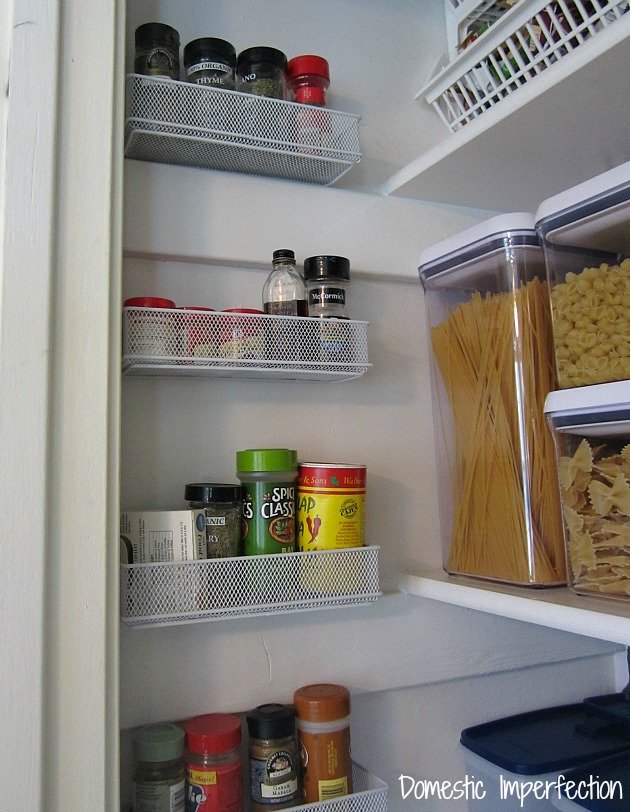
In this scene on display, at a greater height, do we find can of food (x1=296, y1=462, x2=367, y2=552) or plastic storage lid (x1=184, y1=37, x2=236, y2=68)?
plastic storage lid (x1=184, y1=37, x2=236, y2=68)

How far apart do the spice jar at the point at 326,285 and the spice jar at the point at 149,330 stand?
200mm

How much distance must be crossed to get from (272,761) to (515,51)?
96 cm

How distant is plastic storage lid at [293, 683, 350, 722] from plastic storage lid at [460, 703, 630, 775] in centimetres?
24

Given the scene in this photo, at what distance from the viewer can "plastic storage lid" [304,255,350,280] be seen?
3.04ft

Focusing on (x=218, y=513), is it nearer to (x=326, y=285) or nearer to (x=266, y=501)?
(x=266, y=501)

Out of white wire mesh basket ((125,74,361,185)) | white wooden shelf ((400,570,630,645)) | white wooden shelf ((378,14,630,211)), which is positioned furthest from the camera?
white wire mesh basket ((125,74,361,185))

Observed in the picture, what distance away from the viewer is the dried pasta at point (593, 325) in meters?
0.73

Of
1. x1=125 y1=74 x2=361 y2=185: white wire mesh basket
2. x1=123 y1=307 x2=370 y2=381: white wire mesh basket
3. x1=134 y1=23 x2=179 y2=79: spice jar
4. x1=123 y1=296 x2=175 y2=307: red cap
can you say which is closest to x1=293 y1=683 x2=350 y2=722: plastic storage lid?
x1=123 y1=307 x2=370 y2=381: white wire mesh basket

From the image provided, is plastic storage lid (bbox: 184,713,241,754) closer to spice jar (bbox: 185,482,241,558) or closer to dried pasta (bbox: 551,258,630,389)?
spice jar (bbox: 185,482,241,558)

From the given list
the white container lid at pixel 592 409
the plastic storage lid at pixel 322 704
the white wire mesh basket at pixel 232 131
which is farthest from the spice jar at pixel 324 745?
the white wire mesh basket at pixel 232 131

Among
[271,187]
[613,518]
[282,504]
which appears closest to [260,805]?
[282,504]

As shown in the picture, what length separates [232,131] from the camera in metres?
0.90

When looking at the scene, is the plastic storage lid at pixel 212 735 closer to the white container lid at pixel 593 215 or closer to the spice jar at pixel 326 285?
the spice jar at pixel 326 285

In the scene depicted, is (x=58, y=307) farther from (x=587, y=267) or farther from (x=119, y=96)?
(x=587, y=267)
